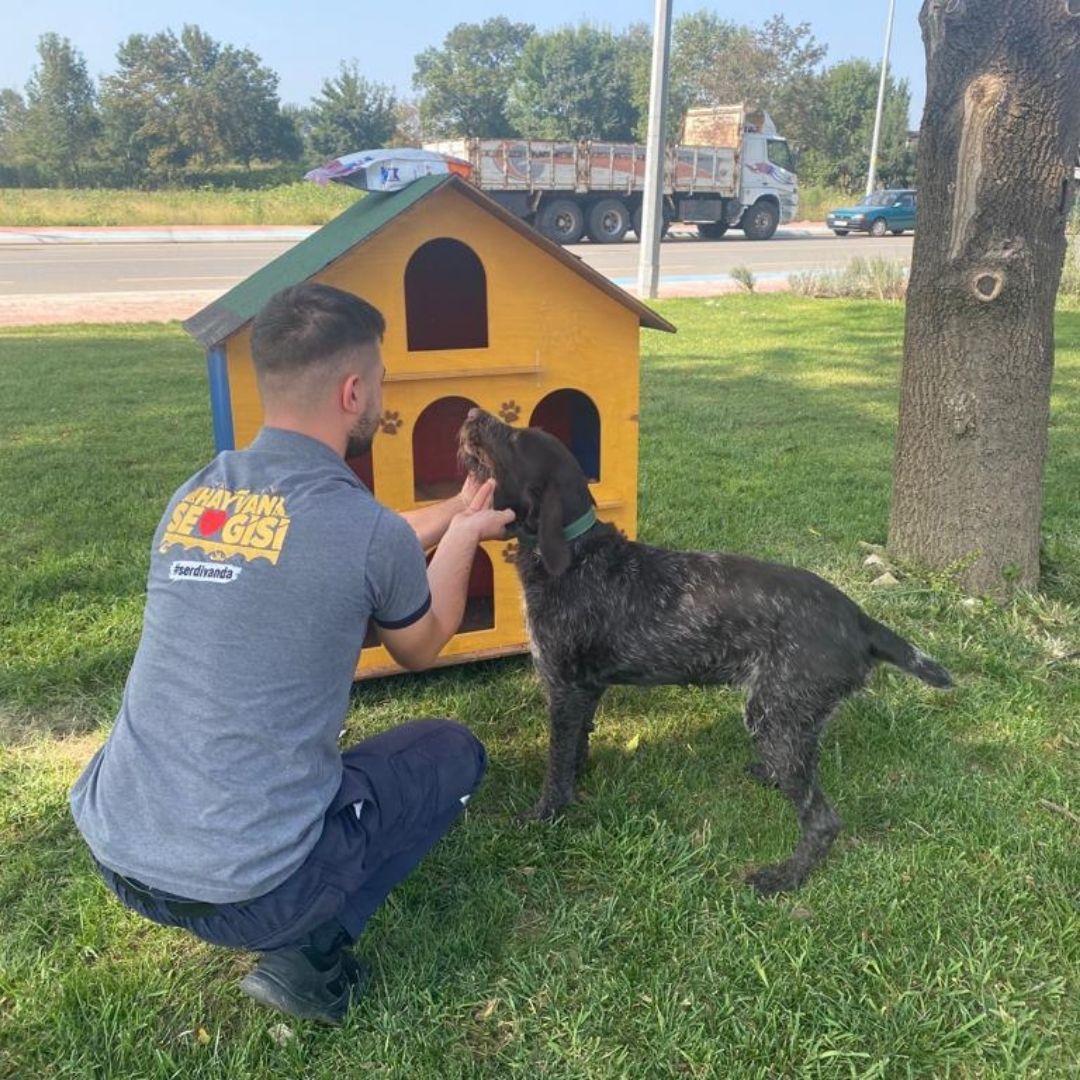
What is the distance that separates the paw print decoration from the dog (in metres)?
0.64

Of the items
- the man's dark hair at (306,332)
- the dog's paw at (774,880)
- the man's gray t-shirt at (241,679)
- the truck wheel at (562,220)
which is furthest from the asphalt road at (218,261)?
the dog's paw at (774,880)

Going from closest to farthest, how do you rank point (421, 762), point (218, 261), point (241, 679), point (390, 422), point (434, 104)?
point (241, 679), point (421, 762), point (390, 422), point (218, 261), point (434, 104)

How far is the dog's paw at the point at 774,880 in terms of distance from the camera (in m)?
2.79

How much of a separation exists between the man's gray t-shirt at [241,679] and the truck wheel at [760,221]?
1213 inches

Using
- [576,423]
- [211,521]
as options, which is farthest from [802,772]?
[576,423]

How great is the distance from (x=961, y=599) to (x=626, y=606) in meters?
2.33

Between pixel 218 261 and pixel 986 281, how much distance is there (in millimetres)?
19541

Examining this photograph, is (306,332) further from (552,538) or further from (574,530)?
(574,530)

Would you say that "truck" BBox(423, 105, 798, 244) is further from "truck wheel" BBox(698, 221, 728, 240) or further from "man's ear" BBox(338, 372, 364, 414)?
"man's ear" BBox(338, 372, 364, 414)

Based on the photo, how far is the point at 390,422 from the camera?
11.8 feet

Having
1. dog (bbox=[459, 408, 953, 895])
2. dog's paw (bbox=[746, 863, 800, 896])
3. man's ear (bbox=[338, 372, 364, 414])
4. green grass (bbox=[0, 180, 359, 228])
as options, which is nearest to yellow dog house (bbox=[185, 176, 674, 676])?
dog (bbox=[459, 408, 953, 895])

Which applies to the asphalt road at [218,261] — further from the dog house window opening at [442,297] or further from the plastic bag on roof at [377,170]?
the dog house window opening at [442,297]

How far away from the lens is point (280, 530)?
206cm

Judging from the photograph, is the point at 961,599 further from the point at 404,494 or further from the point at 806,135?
the point at 806,135
